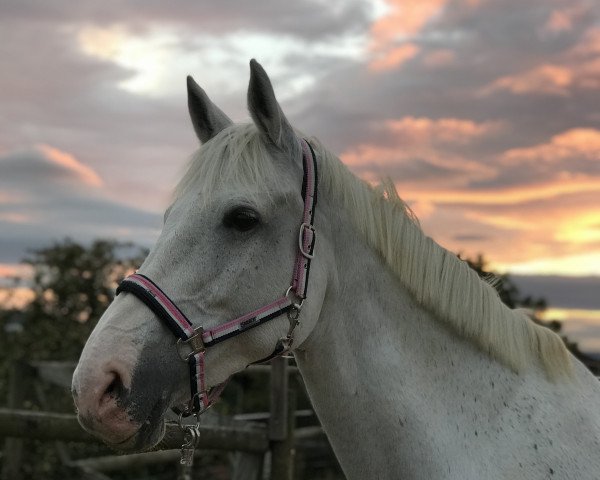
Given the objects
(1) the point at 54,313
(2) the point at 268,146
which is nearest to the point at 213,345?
(2) the point at 268,146

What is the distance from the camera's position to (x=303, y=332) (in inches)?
95.3

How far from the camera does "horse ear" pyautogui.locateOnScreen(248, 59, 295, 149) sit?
2.41 meters

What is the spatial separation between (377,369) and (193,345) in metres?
0.68

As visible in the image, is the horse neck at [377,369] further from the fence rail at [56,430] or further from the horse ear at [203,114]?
the fence rail at [56,430]

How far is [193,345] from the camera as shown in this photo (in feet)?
7.53

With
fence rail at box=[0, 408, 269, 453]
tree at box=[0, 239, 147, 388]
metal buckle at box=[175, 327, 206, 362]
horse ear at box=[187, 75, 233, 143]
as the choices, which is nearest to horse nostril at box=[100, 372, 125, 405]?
metal buckle at box=[175, 327, 206, 362]

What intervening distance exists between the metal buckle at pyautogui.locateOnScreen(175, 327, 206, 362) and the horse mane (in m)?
0.55

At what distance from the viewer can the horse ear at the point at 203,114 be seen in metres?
2.83

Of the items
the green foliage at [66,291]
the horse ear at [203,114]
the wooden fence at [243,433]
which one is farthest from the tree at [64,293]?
the horse ear at [203,114]

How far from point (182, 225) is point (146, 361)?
0.48 m

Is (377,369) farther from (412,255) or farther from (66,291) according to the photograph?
(66,291)

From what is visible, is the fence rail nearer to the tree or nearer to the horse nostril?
the horse nostril

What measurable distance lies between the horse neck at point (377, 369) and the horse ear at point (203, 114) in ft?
2.34

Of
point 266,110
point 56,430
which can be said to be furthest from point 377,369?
point 56,430
